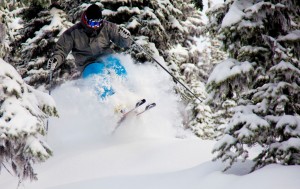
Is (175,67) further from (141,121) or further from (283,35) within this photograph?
(283,35)

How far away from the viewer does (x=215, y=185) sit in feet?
16.6

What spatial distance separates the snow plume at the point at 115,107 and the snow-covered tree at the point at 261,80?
464 centimetres

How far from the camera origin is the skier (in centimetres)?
886

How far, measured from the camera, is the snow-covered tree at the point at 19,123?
16.2ft

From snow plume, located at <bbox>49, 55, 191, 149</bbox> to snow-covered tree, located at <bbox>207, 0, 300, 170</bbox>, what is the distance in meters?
4.64

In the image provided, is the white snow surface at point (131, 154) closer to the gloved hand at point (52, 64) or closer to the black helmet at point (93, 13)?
the gloved hand at point (52, 64)

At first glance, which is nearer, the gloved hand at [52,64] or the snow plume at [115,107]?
the gloved hand at [52,64]

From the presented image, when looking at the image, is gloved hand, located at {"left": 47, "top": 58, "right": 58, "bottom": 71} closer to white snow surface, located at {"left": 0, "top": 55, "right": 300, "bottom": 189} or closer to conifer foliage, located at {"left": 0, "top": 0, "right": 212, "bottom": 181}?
white snow surface, located at {"left": 0, "top": 55, "right": 300, "bottom": 189}

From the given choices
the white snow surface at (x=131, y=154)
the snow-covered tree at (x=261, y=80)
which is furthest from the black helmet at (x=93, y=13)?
the snow-covered tree at (x=261, y=80)

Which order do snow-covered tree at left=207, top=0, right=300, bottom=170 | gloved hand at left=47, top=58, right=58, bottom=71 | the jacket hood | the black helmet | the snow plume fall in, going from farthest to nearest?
1. the snow plume
2. the jacket hood
3. the black helmet
4. gloved hand at left=47, top=58, right=58, bottom=71
5. snow-covered tree at left=207, top=0, right=300, bottom=170

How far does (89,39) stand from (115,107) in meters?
1.93

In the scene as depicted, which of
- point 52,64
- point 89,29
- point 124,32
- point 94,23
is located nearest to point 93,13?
point 94,23

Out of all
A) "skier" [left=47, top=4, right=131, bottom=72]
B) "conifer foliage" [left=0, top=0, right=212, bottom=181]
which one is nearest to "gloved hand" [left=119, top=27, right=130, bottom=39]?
"skier" [left=47, top=4, right=131, bottom=72]

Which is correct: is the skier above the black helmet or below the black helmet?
below
